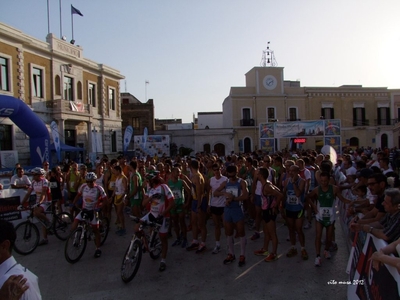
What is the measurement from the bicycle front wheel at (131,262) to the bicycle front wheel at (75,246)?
1.45 meters

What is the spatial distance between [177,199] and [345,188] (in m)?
3.66

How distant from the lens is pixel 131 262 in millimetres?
5531

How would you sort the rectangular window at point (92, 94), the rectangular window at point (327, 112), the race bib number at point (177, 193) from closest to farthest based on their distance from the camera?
the race bib number at point (177, 193) → the rectangular window at point (92, 94) → the rectangular window at point (327, 112)

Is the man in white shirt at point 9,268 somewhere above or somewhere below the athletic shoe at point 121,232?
above

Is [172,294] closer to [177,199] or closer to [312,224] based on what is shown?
[177,199]

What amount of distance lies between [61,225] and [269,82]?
37855 millimetres

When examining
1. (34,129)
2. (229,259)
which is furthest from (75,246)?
(34,129)

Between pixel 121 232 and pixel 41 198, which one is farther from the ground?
pixel 41 198

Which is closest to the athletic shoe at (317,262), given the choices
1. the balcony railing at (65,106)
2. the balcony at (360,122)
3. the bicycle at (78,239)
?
the bicycle at (78,239)

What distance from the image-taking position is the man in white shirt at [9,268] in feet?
7.36

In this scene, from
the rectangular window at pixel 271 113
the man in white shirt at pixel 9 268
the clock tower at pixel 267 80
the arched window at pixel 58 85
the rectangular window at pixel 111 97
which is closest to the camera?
the man in white shirt at pixel 9 268

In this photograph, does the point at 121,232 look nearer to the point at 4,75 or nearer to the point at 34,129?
the point at 34,129

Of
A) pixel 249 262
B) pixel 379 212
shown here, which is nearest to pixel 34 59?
pixel 249 262

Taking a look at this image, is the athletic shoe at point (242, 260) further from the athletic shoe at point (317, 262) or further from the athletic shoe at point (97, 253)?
the athletic shoe at point (97, 253)
